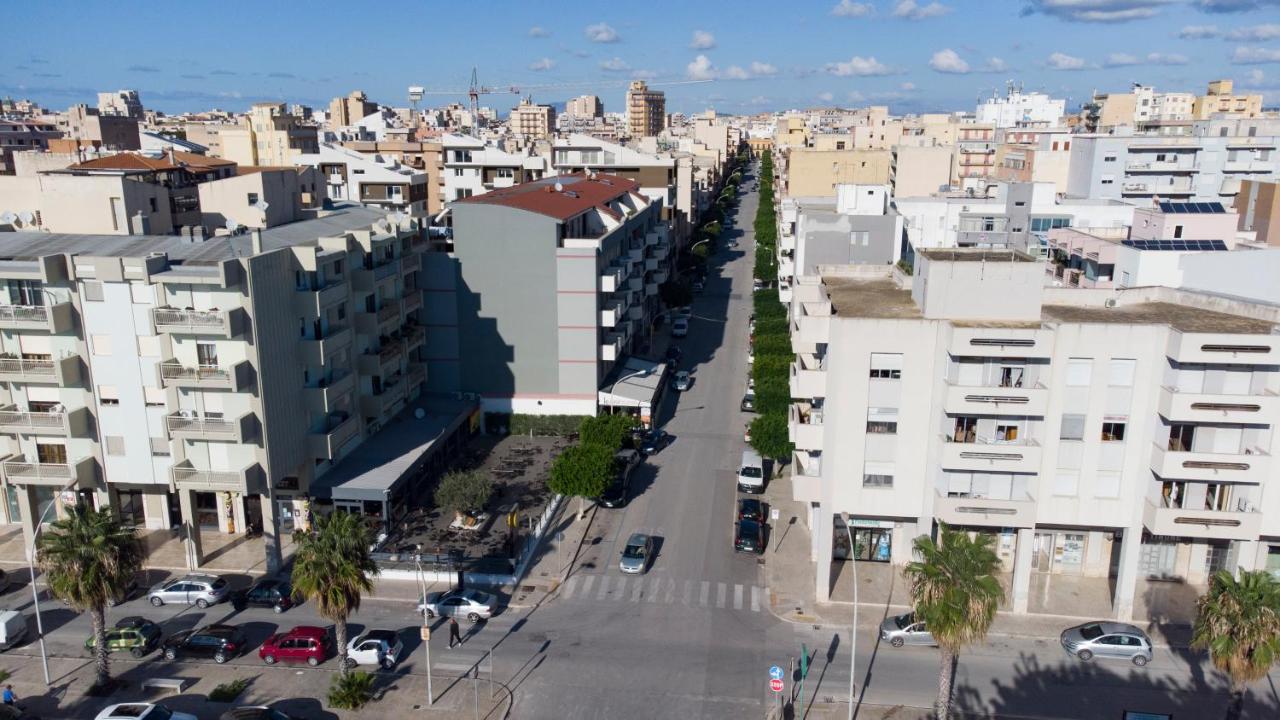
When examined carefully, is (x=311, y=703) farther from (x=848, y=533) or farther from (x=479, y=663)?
(x=848, y=533)

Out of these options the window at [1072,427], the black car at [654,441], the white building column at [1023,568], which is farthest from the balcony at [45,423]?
the window at [1072,427]

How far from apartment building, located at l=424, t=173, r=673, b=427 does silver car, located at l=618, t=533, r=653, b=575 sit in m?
17.5

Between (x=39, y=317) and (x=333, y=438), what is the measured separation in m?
14.0

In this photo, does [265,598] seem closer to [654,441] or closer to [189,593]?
[189,593]

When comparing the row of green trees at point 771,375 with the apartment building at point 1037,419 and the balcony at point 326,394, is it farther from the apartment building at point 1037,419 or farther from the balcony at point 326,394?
the balcony at point 326,394

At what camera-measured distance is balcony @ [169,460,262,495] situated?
4038 centimetres

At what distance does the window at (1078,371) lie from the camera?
3616 cm

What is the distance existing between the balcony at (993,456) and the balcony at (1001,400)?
1445 mm

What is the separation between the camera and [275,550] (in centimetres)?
4212

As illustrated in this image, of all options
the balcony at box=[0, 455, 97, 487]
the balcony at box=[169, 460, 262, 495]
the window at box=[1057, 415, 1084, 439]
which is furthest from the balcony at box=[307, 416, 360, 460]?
the window at box=[1057, 415, 1084, 439]

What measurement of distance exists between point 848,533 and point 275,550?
2750cm

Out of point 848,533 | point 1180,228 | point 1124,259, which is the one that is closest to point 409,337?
point 848,533

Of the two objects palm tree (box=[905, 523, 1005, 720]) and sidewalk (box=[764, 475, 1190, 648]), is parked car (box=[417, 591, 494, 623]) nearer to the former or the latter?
sidewalk (box=[764, 475, 1190, 648])

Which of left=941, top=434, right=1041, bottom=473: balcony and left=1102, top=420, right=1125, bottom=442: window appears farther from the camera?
left=1102, top=420, right=1125, bottom=442: window
